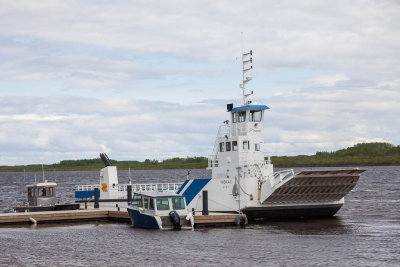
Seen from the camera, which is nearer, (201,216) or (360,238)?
(360,238)

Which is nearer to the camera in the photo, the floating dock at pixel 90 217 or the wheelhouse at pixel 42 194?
the floating dock at pixel 90 217

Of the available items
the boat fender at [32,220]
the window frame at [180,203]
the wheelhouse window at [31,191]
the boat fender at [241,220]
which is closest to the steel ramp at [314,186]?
the boat fender at [241,220]

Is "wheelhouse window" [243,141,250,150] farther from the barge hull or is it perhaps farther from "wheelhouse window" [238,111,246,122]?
the barge hull

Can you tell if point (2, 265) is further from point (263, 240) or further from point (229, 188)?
point (229, 188)

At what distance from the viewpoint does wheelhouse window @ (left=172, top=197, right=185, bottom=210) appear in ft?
125

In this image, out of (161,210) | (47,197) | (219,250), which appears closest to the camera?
(219,250)

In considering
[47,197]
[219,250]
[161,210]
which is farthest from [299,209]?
[47,197]

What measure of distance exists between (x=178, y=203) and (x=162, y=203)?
3.23 ft

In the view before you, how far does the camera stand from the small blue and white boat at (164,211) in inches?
1489

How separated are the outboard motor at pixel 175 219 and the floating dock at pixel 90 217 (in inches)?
56.6

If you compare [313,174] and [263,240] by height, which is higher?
[313,174]

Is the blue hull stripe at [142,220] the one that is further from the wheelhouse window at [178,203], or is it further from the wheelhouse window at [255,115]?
the wheelhouse window at [255,115]

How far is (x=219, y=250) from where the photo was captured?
31.0 meters

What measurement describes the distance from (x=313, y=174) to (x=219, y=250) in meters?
11.0
